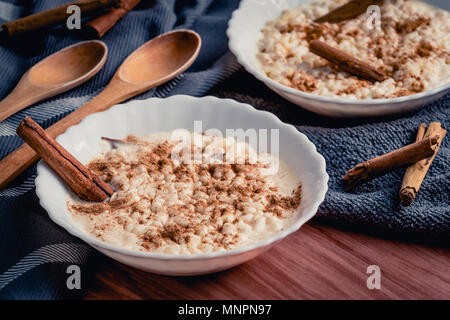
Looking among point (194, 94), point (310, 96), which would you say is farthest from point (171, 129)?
point (310, 96)

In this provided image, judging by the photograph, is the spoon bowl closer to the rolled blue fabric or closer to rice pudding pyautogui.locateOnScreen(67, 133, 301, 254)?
the rolled blue fabric

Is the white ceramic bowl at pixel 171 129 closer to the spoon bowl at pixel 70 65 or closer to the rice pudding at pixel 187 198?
the rice pudding at pixel 187 198

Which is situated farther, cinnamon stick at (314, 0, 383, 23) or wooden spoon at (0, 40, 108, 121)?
cinnamon stick at (314, 0, 383, 23)

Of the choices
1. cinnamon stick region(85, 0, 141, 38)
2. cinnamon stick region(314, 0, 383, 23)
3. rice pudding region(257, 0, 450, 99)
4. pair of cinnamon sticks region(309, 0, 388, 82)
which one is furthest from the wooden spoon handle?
cinnamon stick region(314, 0, 383, 23)

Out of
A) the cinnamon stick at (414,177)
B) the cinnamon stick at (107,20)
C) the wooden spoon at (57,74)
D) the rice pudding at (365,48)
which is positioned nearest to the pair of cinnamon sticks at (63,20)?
the cinnamon stick at (107,20)

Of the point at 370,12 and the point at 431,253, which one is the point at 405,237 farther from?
the point at 370,12

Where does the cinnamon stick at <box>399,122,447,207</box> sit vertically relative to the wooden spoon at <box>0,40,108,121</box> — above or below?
below

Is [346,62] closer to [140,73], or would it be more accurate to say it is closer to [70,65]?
[140,73]

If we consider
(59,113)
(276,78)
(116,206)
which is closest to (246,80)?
(276,78)
